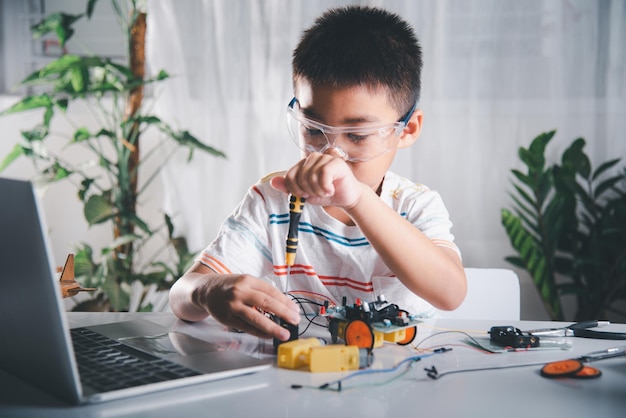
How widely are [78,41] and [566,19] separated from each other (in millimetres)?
2085

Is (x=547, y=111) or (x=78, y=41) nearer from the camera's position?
(x=547, y=111)

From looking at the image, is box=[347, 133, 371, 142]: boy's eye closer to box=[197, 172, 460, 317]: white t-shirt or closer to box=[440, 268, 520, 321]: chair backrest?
box=[197, 172, 460, 317]: white t-shirt

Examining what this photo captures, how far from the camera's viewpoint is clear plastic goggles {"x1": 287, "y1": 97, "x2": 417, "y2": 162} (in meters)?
1.19

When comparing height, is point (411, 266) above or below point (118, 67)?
below

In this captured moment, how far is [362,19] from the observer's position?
55.4 inches

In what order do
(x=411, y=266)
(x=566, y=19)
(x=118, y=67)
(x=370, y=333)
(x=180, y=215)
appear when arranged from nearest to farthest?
(x=370, y=333) → (x=411, y=266) → (x=118, y=67) → (x=566, y=19) → (x=180, y=215)

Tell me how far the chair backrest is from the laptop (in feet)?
2.07

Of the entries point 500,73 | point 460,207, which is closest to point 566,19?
point 500,73

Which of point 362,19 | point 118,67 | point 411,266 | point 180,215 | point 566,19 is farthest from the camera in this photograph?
point 180,215

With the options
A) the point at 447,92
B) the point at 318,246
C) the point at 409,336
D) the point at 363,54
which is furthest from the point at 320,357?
the point at 447,92

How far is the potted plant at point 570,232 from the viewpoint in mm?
2436

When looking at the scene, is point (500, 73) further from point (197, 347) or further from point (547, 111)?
point (197, 347)

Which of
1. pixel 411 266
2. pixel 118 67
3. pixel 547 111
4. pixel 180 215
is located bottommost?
pixel 180 215

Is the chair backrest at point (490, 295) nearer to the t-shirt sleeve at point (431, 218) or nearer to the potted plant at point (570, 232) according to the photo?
the t-shirt sleeve at point (431, 218)
